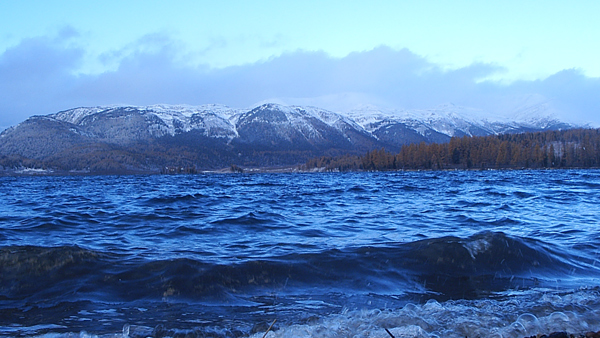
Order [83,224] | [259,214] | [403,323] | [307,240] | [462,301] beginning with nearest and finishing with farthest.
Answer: [403,323] < [462,301] < [307,240] < [83,224] < [259,214]

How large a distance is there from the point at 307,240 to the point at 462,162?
153 metres

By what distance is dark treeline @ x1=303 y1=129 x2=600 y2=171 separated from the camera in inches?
5374

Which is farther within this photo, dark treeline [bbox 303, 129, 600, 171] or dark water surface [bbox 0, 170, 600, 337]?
dark treeline [bbox 303, 129, 600, 171]

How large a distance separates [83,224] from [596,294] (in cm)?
1524

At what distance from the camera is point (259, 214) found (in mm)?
17578

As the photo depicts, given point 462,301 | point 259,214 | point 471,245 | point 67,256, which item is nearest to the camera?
point 462,301

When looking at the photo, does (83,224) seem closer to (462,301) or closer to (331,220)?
(331,220)

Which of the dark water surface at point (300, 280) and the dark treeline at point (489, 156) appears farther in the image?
the dark treeline at point (489, 156)

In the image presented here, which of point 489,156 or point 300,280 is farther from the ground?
point 300,280

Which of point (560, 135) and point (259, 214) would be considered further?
point (560, 135)

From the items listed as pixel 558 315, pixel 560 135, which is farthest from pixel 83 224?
pixel 560 135

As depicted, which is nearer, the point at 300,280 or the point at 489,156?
the point at 300,280

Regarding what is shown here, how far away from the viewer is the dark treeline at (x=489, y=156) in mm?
136500

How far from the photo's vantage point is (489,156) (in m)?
145
